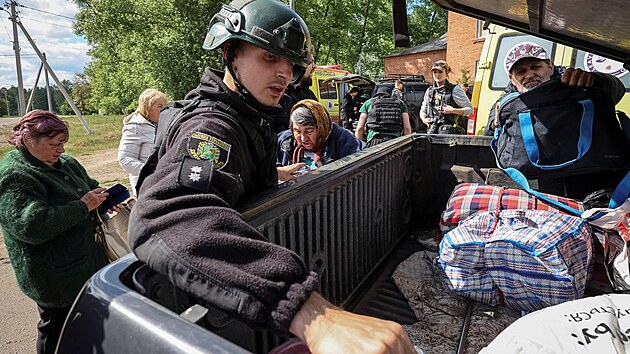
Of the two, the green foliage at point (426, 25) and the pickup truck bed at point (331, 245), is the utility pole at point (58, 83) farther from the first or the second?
the green foliage at point (426, 25)

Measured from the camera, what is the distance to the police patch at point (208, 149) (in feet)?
3.79

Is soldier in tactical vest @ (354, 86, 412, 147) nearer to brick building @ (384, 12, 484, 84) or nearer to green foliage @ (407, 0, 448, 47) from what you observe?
brick building @ (384, 12, 484, 84)

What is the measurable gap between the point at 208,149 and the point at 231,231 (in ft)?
1.06

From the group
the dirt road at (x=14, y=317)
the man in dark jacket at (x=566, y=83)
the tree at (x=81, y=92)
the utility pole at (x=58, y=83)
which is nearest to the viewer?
the man in dark jacket at (x=566, y=83)

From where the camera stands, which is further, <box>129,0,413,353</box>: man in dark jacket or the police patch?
the police patch

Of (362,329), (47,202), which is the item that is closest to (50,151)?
(47,202)

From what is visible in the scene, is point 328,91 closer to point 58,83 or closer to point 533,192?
point 533,192

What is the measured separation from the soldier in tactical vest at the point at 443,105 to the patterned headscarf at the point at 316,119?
2800mm

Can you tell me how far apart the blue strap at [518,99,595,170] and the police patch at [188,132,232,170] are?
182 cm

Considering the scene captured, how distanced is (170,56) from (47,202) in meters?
17.6

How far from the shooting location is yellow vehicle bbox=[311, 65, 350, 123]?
531 inches

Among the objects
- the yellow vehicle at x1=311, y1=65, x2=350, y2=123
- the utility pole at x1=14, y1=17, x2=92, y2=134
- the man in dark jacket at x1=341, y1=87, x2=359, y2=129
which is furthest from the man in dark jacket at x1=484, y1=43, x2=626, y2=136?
the utility pole at x1=14, y1=17, x2=92, y2=134

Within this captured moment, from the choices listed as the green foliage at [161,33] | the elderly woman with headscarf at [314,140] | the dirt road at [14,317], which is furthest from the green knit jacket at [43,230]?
the green foliage at [161,33]

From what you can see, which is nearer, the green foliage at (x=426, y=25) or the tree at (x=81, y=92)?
the green foliage at (x=426, y=25)
